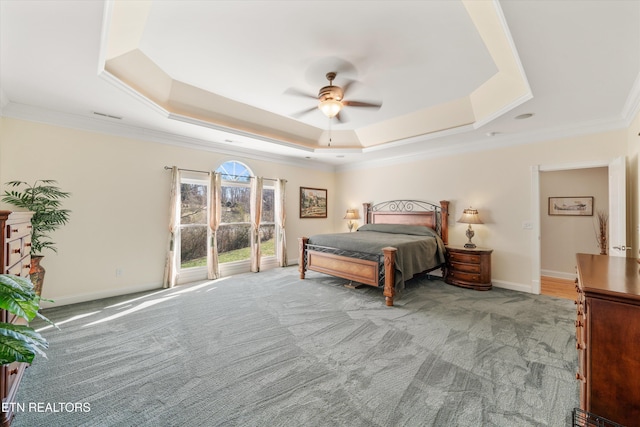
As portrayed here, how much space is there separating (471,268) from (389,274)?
1.90m

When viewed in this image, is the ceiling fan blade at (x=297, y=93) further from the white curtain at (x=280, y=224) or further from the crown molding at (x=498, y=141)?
the white curtain at (x=280, y=224)

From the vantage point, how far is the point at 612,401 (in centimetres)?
126

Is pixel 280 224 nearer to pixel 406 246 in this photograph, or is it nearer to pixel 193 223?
pixel 193 223

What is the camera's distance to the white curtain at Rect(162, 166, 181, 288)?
4547mm

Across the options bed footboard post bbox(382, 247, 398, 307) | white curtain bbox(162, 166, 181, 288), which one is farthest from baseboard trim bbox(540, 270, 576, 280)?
white curtain bbox(162, 166, 181, 288)

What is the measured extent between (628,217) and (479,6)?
3.81 m

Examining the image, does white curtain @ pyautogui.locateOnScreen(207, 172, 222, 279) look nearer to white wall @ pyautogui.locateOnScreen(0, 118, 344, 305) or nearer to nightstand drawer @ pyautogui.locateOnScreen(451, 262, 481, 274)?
white wall @ pyautogui.locateOnScreen(0, 118, 344, 305)

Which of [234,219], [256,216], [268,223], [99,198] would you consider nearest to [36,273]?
[99,198]

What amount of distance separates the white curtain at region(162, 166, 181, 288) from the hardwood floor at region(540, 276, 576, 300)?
6.54 metres

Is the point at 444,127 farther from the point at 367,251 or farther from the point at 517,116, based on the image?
the point at 367,251

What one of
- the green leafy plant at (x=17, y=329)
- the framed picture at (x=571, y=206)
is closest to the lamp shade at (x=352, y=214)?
the framed picture at (x=571, y=206)

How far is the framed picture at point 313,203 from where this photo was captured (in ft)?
22.4

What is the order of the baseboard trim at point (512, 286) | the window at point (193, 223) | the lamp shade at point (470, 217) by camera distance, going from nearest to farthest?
the baseboard trim at point (512, 286) < the lamp shade at point (470, 217) < the window at point (193, 223)

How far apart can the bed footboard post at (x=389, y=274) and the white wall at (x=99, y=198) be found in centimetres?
396
